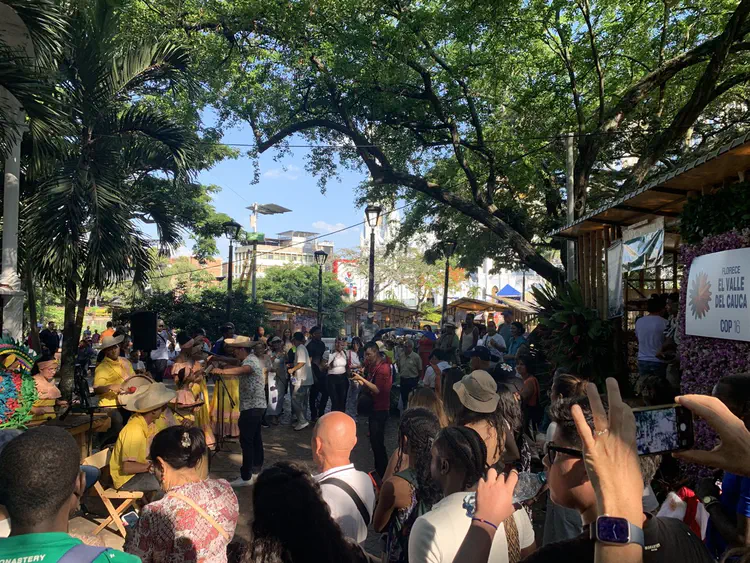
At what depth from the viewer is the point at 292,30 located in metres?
12.9

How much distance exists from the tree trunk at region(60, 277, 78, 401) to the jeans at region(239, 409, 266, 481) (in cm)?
431

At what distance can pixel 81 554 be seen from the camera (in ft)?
5.74

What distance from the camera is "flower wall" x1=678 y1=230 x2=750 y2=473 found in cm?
546

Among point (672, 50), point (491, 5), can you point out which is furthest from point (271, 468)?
point (672, 50)

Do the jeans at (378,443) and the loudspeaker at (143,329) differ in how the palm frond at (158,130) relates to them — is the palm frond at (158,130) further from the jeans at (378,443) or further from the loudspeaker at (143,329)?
the jeans at (378,443)

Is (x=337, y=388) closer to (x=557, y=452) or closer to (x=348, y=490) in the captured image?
(x=348, y=490)

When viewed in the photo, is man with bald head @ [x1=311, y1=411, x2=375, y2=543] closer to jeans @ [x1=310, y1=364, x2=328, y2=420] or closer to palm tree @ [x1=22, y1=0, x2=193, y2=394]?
palm tree @ [x1=22, y1=0, x2=193, y2=394]

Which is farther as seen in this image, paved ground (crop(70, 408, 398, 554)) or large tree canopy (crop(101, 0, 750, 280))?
large tree canopy (crop(101, 0, 750, 280))

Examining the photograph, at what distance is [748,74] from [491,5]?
5346 millimetres

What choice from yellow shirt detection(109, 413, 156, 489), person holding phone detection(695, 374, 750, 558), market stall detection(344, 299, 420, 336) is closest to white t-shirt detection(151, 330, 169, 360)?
yellow shirt detection(109, 413, 156, 489)

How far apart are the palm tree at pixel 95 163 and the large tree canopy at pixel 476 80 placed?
239 centimetres

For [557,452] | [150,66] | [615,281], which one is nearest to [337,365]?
[615,281]

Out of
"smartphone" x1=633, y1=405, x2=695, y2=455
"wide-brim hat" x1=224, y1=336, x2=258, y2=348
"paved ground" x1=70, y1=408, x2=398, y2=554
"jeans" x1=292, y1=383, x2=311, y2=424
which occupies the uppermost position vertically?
"smartphone" x1=633, y1=405, x2=695, y2=455

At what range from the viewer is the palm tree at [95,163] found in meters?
9.45
